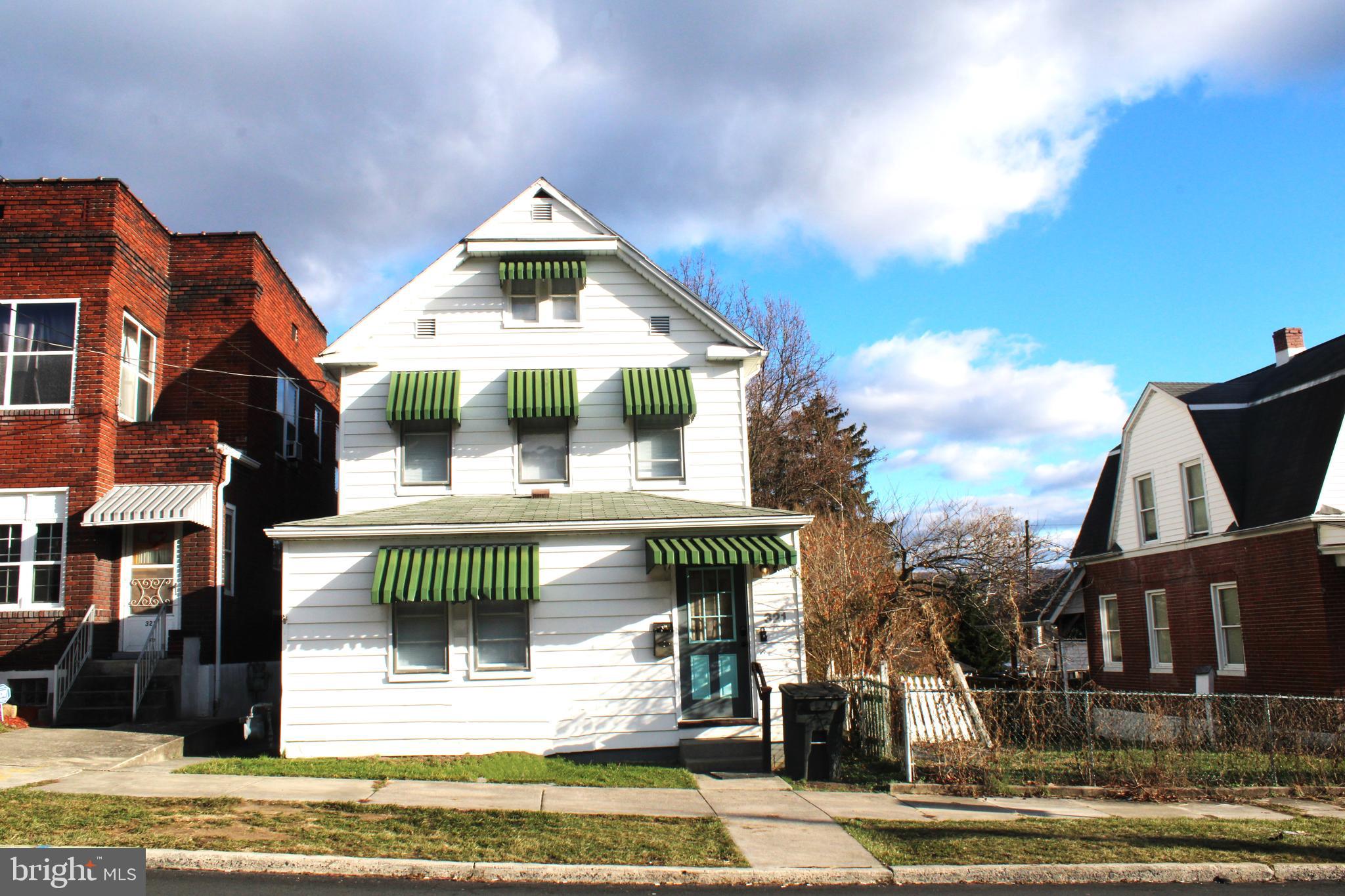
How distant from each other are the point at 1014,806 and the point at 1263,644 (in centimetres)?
1044

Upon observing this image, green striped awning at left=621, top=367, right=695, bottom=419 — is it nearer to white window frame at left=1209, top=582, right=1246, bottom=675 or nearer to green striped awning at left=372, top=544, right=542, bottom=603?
green striped awning at left=372, top=544, right=542, bottom=603

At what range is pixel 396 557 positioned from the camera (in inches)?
535

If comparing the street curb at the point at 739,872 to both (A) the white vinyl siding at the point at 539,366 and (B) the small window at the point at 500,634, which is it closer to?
(B) the small window at the point at 500,634

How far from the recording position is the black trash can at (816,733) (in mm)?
12492

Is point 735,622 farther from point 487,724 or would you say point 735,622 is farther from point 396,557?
point 396,557

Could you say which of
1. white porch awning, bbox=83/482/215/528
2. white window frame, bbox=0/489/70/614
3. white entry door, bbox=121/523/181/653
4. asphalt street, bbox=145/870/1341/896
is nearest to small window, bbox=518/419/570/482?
white porch awning, bbox=83/482/215/528

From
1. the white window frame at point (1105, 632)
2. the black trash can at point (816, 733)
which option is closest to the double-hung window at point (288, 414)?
the black trash can at point (816, 733)

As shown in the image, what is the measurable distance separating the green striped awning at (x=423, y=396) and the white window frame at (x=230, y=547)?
4763 mm

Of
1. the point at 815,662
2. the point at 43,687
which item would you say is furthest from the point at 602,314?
the point at 43,687

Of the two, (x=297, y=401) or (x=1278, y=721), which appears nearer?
(x=1278, y=721)

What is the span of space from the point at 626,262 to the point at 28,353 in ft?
33.8

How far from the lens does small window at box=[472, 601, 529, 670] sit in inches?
550

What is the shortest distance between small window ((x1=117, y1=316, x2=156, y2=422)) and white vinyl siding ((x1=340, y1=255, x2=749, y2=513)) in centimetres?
448

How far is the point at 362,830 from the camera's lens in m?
8.70
